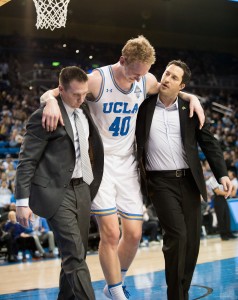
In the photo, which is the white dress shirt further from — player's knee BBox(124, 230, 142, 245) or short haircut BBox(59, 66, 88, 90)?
short haircut BBox(59, 66, 88, 90)

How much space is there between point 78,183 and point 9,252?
7.06 metres

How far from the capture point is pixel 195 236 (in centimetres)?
500

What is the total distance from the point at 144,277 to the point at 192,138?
3.27m

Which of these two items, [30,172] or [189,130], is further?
[189,130]

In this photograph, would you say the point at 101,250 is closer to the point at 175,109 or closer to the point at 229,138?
the point at 175,109

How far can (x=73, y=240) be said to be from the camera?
4.05 meters

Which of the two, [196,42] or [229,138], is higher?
[196,42]

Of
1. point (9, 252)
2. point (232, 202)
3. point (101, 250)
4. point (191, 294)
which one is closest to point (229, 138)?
point (232, 202)

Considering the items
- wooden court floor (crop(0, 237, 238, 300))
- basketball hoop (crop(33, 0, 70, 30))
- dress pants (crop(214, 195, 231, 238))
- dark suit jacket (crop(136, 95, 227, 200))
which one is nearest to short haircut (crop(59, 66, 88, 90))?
dark suit jacket (crop(136, 95, 227, 200))

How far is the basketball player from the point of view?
4.86 m

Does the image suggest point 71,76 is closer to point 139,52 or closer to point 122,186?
point 139,52

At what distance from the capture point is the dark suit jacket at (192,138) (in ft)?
16.3

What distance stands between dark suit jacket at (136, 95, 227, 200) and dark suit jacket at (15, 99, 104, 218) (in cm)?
94

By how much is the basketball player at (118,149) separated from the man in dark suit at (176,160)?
0.11m
